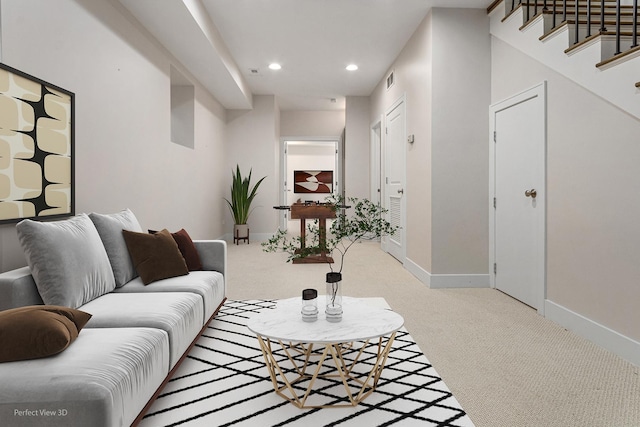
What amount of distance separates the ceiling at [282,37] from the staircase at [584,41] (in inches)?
21.3

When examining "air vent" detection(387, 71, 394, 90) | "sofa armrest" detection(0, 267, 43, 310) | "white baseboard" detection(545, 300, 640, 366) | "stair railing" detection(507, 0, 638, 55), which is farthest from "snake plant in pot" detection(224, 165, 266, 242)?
"sofa armrest" detection(0, 267, 43, 310)

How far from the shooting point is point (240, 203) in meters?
7.12

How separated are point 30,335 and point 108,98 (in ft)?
7.64

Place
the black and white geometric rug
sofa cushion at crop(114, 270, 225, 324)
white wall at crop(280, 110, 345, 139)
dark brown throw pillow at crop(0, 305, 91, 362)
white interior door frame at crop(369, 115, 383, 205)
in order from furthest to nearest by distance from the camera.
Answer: white wall at crop(280, 110, 345, 139)
white interior door frame at crop(369, 115, 383, 205)
sofa cushion at crop(114, 270, 225, 324)
the black and white geometric rug
dark brown throw pillow at crop(0, 305, 91, 362)

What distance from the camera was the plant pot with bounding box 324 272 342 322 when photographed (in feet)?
6.10

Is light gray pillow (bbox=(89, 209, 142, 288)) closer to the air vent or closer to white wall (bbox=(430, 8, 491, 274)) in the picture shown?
white wall (bbox=(430, 8, 491, 274))

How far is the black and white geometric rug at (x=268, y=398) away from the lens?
163cm

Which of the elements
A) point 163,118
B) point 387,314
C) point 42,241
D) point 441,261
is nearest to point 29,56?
point 42,241

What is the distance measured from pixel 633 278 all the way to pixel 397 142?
3.53 meters

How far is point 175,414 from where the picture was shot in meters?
1.67

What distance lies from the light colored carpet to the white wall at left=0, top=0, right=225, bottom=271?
51.8 inches

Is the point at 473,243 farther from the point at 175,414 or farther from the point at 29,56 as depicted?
the point at 29,56

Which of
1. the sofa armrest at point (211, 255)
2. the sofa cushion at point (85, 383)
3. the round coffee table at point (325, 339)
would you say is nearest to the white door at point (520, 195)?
the round coffee table at point (325, 339)

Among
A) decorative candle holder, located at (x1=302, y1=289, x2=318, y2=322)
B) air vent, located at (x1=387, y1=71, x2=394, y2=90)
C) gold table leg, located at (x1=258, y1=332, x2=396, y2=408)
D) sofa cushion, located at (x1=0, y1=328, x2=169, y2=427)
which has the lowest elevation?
gold table leg, located at (x1=258, y1=332, x2=396, y2=408)
